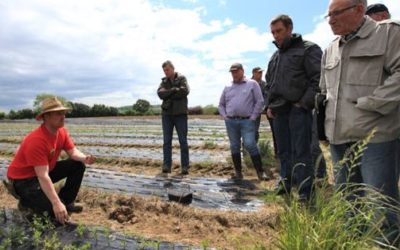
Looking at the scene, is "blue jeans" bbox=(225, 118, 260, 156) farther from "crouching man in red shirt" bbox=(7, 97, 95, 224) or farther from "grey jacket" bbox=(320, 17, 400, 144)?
"grey jacket" bbox=(320, 17, 400, 144)

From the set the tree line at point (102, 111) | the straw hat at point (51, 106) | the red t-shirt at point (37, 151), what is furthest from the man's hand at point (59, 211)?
the tree line at point (102, 111)

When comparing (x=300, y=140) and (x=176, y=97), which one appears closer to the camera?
(x=300, y=140)

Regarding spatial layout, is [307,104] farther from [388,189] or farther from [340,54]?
[388,189]

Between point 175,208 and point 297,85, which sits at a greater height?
point 297,85

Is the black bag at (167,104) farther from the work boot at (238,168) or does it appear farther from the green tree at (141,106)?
the green tree at (141,106)

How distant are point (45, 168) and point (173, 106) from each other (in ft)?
10.2

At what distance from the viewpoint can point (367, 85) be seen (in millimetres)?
2705

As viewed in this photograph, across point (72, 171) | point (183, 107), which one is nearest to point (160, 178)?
point (183, 107)

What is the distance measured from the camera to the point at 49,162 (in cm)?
433

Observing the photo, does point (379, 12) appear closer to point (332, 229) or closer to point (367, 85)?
point (367, 85)

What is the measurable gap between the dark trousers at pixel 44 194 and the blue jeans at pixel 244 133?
8.38 feet

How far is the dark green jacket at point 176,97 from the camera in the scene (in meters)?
6.70

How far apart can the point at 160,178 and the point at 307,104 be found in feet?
10.0

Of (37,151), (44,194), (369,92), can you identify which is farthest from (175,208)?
(369,92)
